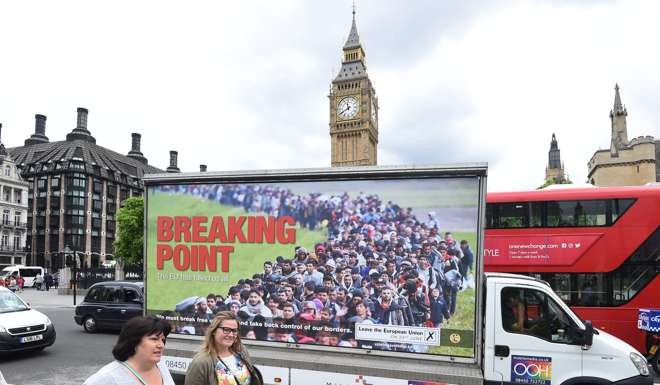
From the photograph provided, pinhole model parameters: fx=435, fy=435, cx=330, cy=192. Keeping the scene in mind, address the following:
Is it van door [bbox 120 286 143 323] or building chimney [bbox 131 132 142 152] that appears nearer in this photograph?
van door [bbox 120 286 143 323]

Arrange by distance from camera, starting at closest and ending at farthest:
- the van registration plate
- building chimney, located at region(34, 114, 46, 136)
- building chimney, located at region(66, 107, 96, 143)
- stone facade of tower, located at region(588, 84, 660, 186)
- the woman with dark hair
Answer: the woman with dark hair < the van registration plate < stone facade of tower, located at region(588, 84, 660, 186) < building chimney, located at region(66, 107, 96, 143) < building chimney, located at region(34, 114, 46, 136)

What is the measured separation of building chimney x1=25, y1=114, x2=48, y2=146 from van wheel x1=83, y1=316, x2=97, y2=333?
3343 inches

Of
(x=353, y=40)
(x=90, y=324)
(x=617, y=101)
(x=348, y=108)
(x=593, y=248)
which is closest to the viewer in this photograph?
(x=593, y=248)

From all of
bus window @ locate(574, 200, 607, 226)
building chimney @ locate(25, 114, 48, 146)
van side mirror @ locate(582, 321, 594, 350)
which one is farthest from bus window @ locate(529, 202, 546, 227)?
building chimney @ locate(25, 114, 48, 146)

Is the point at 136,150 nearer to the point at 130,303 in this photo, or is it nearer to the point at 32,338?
the point at 130,303

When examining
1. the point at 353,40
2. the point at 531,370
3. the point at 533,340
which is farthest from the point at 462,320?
the point at 353,40

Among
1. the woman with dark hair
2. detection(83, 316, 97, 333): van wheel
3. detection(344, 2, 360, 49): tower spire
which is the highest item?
detection(344, 2, 360, 49): tower spire

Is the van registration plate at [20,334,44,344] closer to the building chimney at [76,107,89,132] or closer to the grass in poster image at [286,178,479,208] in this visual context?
the grass in poster image at [286,178,479,208]

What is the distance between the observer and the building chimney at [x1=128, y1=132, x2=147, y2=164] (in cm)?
10194

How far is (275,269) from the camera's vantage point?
714 centimetres

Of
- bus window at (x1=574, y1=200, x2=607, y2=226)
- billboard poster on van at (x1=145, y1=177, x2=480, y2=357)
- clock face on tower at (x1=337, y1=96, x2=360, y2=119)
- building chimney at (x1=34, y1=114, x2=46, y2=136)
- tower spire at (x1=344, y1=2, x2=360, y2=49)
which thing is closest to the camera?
billboard poster on van at (x1=145, y1=177, x2=480, y2=357)

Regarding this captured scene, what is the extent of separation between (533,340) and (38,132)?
101 meters

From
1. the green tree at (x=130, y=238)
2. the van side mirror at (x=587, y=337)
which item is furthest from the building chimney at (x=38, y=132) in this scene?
the van side mirror at (x=587, y=337)

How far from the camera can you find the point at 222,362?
12.2 ft
